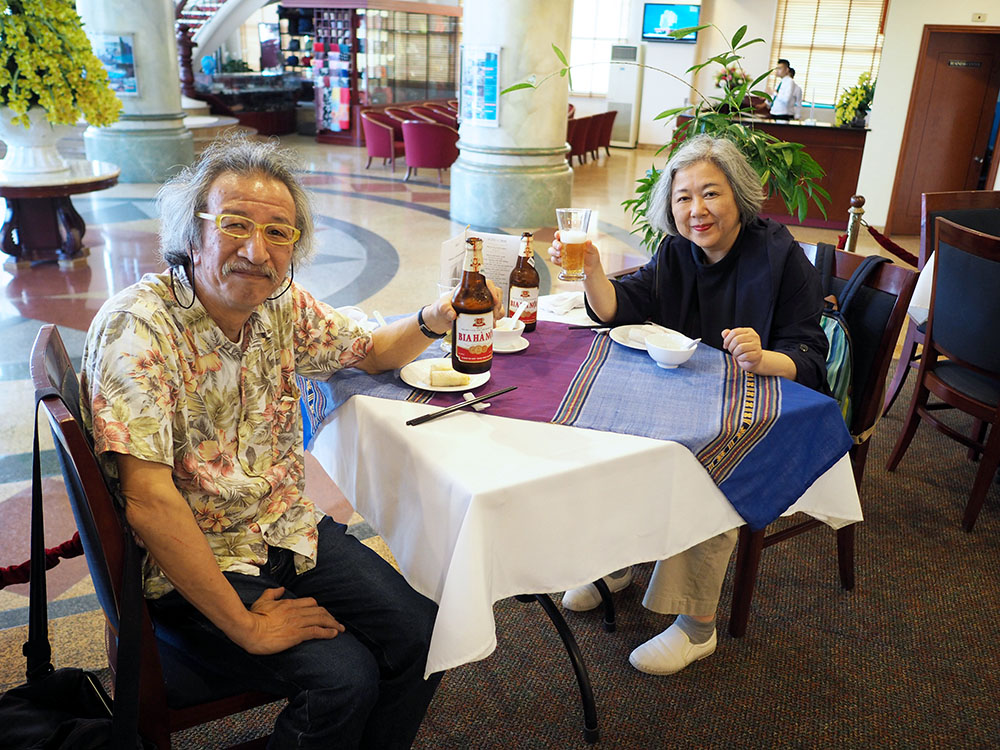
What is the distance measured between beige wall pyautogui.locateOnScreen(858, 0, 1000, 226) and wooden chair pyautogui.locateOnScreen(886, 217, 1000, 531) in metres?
5.80

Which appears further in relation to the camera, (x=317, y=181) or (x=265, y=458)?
(x=317, y=181)

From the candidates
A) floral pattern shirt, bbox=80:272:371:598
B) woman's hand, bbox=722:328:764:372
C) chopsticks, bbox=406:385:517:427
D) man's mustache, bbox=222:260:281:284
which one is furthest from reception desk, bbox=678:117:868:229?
man's mustache, bbox=222:260:281:284

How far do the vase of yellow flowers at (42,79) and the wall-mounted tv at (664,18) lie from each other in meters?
10.6

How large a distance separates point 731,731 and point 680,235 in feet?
4.24

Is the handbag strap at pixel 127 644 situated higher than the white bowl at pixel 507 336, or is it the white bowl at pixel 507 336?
the white bowl at pixel 507 336

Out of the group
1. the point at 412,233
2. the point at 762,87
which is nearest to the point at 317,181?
the point at 412,233

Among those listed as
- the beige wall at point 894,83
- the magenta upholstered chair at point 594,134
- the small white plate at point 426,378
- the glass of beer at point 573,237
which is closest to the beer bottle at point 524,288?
the glass of beer at point 573,237

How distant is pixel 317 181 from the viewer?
9578 mm

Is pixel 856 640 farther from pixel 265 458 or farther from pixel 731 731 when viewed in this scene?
pixel 265 458

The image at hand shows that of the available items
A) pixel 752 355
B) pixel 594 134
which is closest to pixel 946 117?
pixel 594 134

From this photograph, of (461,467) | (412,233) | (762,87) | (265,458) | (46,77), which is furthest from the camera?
(762,87)

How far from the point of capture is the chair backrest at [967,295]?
106 inches

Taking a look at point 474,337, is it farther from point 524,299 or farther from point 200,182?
point 200,182

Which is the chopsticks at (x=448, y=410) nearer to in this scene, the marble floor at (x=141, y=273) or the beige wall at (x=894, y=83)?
the marble floor at (x=141, y=273)
